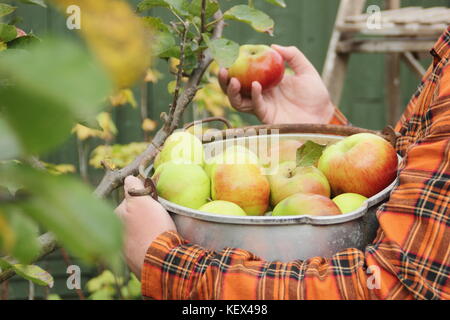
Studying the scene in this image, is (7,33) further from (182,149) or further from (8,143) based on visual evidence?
(8,143)

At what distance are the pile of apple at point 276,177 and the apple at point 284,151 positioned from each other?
0.03 metres

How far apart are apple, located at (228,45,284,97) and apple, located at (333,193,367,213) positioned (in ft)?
2.06

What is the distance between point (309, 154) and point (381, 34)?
4.25ft

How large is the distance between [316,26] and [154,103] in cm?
90

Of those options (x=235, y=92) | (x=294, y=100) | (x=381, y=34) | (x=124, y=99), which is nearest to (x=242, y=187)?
(x=235, y=92)

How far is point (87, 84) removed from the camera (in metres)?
0.13

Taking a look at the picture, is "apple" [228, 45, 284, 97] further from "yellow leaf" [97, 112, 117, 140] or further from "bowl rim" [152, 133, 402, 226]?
"yellow leaf" [97, 112, 117, 140]

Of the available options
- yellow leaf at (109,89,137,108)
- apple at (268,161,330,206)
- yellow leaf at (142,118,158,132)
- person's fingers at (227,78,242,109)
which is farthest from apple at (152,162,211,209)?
yellow leaf at (142,118,158,132)

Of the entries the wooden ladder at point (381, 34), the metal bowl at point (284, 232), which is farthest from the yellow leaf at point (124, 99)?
the metal bowl at point (284, 232)

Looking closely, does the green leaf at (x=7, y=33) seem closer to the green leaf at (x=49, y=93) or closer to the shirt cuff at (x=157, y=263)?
the shirt cuff at (x=157, y=263)

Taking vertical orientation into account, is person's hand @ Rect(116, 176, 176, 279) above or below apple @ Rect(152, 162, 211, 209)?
below

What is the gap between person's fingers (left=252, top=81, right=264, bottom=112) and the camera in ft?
4.65

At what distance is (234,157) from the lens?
37.4 inches

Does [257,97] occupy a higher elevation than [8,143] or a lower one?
lower
